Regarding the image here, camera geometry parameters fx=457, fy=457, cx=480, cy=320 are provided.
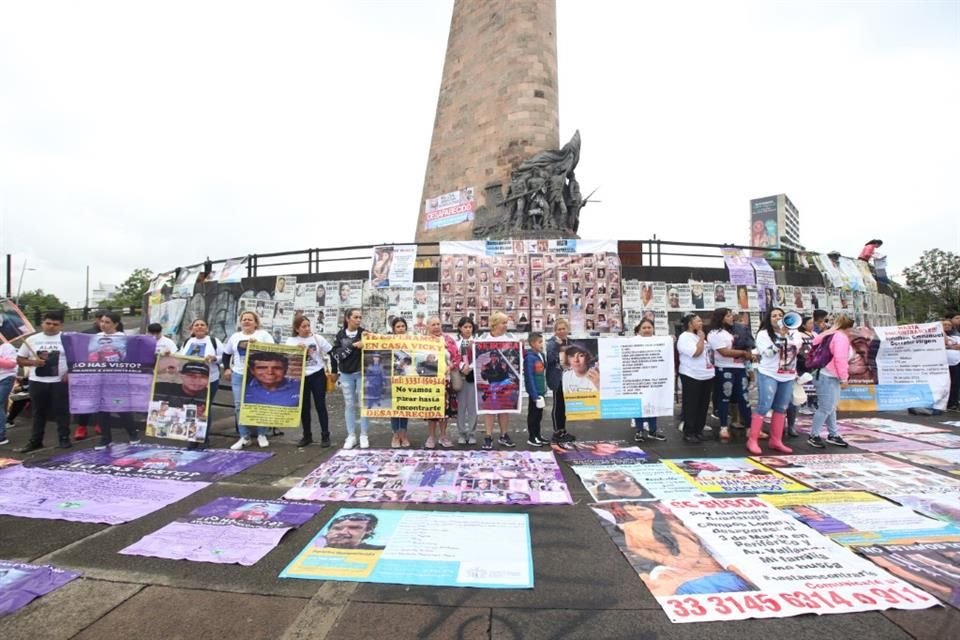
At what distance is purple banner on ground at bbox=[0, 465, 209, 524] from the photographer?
3379 millimetres

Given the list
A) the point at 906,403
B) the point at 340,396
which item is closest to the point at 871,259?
the point at 906,403

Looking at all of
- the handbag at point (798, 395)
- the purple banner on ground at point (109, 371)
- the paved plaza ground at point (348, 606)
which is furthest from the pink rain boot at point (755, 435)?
the purple banner on ground at point (109, 371)

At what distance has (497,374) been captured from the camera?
5539 mm

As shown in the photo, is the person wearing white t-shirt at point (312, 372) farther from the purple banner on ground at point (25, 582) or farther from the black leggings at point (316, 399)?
the purple banner on ground at point (25, 582)

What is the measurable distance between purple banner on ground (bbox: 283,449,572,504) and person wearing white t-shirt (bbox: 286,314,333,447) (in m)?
0.81

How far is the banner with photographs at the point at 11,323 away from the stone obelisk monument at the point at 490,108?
33.0 ft

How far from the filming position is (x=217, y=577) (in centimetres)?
250

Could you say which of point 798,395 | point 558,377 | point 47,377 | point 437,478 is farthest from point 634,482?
point 47,377

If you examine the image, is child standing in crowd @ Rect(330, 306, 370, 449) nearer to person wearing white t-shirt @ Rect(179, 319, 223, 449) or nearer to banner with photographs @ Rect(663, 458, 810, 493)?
person wearing white t-shirt @ Rect(179, 319, 223, 449)

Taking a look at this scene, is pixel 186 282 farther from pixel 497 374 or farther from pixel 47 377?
pixel 497 374

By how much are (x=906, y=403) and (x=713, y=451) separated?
164 inches

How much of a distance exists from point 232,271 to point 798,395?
11.8m

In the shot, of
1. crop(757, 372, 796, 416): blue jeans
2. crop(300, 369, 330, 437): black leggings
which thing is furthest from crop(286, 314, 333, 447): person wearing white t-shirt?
crop(757, 372, 796, 416): blue jeans

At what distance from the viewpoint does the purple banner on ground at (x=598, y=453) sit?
15.4 ft
